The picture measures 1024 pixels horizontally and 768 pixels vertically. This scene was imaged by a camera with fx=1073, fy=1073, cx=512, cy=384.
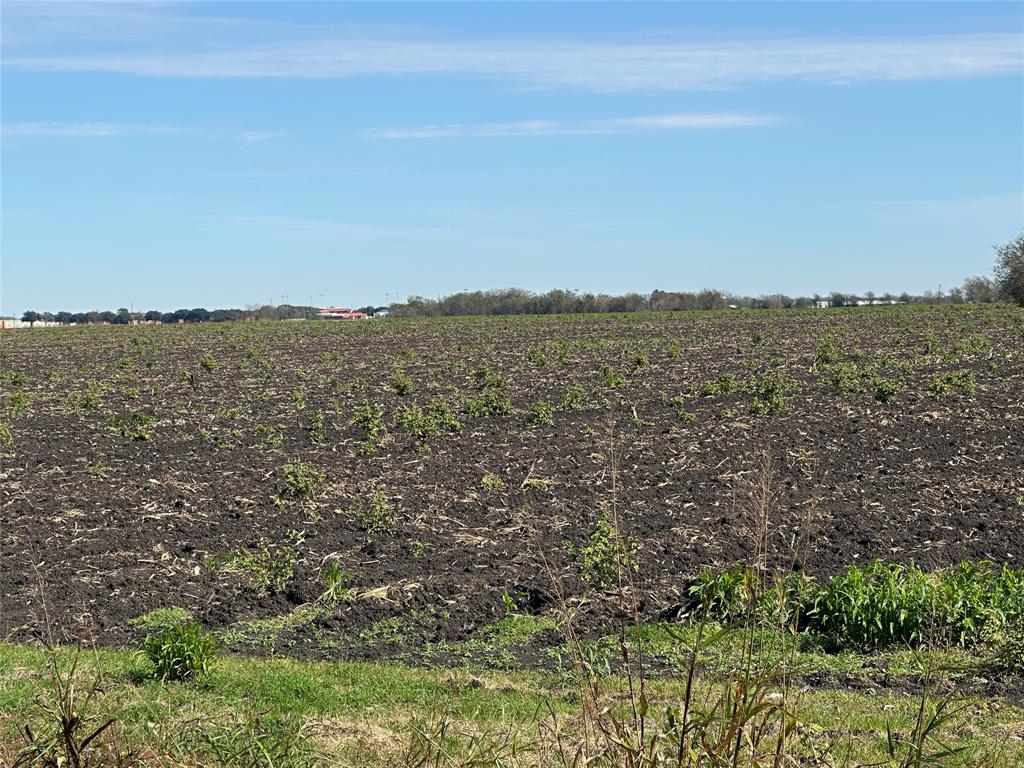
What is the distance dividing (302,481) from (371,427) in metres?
4.79

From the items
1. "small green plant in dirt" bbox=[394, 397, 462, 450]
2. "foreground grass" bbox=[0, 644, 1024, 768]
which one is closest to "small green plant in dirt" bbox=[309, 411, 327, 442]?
"small green plant in dirt" bbox=[394, 397, 462, 450]

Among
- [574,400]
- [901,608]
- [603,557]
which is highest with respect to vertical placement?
[574,400]

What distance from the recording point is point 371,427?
18.2m

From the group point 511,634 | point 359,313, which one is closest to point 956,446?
point 511,634

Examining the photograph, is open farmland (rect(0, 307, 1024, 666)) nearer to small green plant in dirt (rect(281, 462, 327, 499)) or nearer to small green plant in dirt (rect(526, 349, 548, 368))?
small green plant in dirt (rect(281, 462, 327, 499))

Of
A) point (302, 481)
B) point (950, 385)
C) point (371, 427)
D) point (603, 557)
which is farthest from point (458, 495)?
point (950, 385)

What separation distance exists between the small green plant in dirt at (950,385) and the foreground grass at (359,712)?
15.6 meters

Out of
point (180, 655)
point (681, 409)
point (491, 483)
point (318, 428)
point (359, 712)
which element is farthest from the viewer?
point (681, 409)

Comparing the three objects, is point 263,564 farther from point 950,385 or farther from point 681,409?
point 950,385

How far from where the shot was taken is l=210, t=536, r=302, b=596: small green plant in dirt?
33.4 feet

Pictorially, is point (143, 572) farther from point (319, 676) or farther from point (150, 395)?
point (150, 395)

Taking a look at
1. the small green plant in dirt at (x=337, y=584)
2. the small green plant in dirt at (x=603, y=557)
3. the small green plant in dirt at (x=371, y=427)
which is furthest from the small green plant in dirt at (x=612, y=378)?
the small green plant in dirt at (x=337, y=584)

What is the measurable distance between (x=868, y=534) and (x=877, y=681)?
3709 millimetres

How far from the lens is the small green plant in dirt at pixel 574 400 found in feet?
71.6
